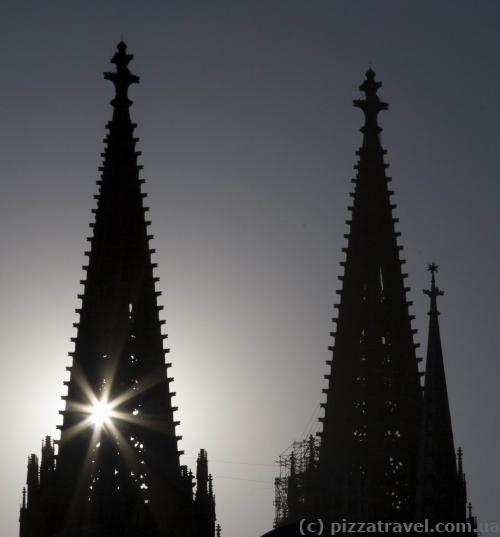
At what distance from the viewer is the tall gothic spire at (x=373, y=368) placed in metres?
86.4

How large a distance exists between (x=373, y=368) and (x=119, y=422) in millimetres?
11802

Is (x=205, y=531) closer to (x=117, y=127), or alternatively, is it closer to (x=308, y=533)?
(x=308, y=533)

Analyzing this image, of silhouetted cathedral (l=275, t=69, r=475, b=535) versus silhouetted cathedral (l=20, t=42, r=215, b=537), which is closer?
silhouetted cathedral (l=20, t=42, r=215, b=537)

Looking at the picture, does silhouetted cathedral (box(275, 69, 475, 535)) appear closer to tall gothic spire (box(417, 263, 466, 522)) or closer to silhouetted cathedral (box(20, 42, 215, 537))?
tall gothic spire (box(417, 263, 466, 522))

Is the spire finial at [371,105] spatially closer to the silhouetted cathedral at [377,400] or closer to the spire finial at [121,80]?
the silhouetted cathedral at [377,400]

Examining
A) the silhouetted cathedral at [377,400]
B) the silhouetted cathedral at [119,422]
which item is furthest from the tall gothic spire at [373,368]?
the silhouetted cathedral at [119,422]

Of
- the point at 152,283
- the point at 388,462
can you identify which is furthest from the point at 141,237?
the point at 388,462

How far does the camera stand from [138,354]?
8081cm

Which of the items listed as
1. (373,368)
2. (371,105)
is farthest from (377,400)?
(371,105)

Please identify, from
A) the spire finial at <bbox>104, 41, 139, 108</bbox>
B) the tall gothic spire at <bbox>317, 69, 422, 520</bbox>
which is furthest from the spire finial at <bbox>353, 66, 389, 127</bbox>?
the spire finial at <bbox>104, 41, 139, 108</bbox>

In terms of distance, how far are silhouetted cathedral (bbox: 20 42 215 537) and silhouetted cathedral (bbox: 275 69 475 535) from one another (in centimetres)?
739

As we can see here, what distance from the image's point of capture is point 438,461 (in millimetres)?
88188

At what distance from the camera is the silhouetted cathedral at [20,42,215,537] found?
78.8m

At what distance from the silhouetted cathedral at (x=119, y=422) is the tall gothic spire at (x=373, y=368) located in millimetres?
7294
